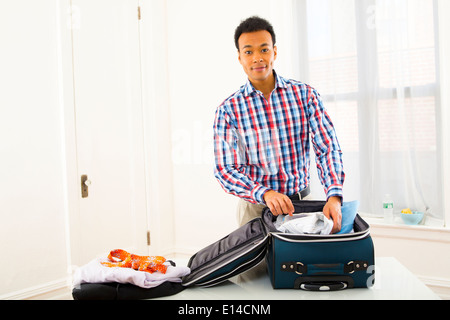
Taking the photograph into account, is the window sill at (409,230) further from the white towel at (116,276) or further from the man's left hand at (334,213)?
the white towel at (116,276)

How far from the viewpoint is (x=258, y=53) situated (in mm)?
1630

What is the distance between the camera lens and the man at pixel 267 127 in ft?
5.35

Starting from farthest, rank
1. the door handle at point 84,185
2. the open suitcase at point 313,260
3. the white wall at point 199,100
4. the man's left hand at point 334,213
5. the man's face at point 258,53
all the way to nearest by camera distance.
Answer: the white wall at point 199,100 < the door handle at point 84,185 < the man's face at point 258,53 < the man's left hand at point 334,213 < the open suitcase at point 313,260

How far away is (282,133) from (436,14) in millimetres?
1533

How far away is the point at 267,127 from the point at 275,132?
41 millimetres

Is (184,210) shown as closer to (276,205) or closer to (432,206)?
(432,206)

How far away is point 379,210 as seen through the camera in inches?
107

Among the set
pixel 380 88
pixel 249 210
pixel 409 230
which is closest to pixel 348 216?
pixel 249 210

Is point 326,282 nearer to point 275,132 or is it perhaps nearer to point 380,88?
point 275,132

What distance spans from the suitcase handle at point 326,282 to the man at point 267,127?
57 centimetres

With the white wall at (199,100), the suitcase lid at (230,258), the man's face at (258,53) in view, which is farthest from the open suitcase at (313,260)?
the white wall at (199,100)

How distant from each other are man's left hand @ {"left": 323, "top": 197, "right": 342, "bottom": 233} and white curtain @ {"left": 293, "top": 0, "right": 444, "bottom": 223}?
5.04ft

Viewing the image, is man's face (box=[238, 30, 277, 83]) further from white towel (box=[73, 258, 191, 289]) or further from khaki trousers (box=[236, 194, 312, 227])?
white towel (box=[73, 258, 191, 289])

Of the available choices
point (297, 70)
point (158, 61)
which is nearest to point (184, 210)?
point (158, 61)
